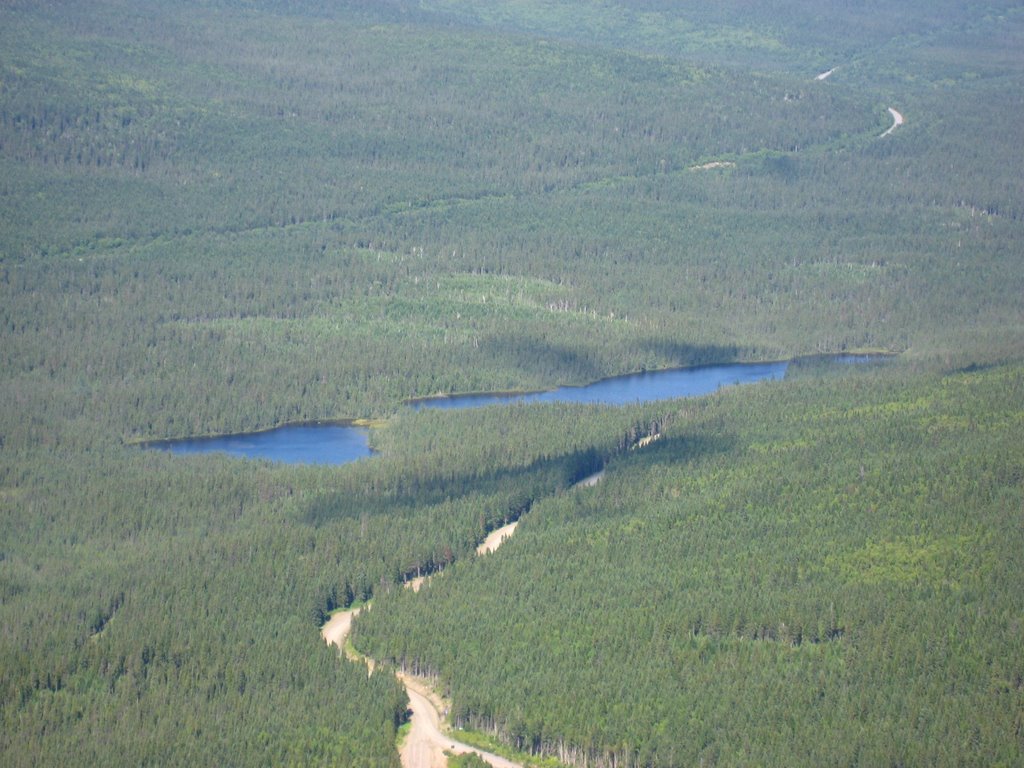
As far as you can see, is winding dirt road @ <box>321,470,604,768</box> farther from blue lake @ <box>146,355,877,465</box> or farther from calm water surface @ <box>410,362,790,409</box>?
calm water surface @ <box>410,362,790,409</box>

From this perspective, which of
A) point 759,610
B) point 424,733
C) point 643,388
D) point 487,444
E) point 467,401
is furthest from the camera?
point 643,388

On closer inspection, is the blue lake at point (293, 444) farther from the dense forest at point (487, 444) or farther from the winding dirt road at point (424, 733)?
the winding dirt road at point (424, 733)

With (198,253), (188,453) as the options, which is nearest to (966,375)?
(188,453)

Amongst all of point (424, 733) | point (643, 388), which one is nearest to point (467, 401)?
point (643, 388)

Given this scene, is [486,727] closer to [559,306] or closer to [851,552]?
[851,552]

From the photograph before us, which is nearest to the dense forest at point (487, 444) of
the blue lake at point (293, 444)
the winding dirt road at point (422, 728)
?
the winding dirt road at point (422, 728)

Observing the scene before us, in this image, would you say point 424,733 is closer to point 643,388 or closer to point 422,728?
point 422,728
